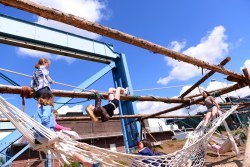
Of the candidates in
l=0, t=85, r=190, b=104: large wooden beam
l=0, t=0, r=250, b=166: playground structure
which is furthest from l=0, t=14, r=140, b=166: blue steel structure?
l=0, t=85, r=190, b=104: large wooden beam

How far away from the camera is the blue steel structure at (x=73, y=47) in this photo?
6.19 m

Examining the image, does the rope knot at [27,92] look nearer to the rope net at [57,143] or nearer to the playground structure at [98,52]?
the playground structure at [98,52]

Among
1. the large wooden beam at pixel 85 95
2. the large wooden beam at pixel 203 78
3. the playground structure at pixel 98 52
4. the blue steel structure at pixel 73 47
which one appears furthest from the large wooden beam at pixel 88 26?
the blue steel structure at pixel 73 47

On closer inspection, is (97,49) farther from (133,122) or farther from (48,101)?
(48,101)

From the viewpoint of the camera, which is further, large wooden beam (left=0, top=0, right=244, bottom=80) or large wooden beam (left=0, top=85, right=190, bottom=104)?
large wooden beam (left=0, top=85, right=190, bottom=104)

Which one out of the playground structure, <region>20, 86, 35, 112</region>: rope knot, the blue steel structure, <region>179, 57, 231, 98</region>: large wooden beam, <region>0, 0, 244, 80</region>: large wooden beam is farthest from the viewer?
the blue steel structure

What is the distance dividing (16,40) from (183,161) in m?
5.20

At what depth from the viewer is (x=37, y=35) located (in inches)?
260

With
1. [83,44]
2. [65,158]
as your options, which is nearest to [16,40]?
[83,44]

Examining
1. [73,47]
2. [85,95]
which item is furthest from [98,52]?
[85,95]

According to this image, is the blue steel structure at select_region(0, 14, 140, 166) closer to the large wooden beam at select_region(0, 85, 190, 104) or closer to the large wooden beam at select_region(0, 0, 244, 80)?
the large wooden beam at select_region(0, 85, 190, 104)

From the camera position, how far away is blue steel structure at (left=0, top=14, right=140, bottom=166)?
20.3ft

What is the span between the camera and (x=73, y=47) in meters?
7.21

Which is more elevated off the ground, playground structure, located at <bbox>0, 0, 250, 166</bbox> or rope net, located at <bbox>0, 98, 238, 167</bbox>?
playground structure, located at <bbox>0, 0, 250, 166</bbox>
